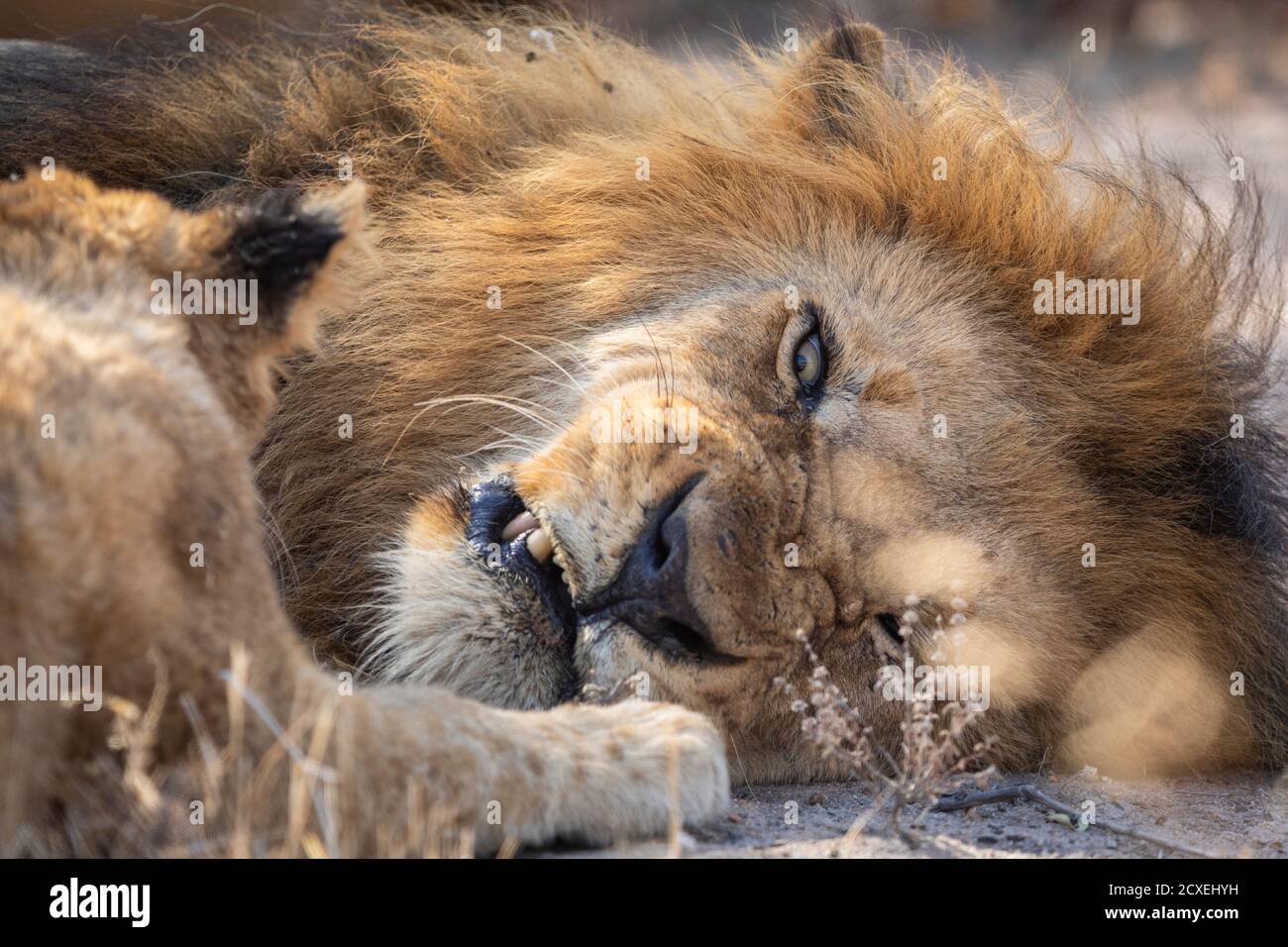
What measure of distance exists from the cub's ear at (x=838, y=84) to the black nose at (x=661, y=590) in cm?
140

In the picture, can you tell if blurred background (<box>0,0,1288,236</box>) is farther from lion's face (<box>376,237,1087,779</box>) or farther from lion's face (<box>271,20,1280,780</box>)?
lion's face (<box>376,237,1087,779</box>)

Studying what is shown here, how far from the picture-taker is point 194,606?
1944mm

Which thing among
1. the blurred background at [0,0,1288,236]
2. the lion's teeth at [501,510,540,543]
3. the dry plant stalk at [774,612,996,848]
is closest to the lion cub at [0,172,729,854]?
the dry plant stalk at [774,612,996,848]

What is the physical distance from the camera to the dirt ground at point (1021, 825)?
7.79 feet

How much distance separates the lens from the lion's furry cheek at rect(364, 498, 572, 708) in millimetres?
2777

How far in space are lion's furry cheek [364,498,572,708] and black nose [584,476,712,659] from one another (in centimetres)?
15

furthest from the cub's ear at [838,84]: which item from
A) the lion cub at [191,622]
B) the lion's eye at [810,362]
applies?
the lion cub at [191,622]

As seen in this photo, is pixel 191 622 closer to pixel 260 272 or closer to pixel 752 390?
pixel 260 272

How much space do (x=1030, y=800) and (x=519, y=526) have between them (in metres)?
1.11

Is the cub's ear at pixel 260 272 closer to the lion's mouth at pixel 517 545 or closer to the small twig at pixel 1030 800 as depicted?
the lion's mouth at pixel 517 545

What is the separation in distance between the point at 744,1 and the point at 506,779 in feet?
28.6
